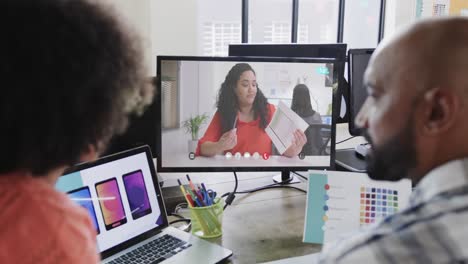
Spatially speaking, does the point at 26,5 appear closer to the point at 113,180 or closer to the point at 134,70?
the point at 134,70

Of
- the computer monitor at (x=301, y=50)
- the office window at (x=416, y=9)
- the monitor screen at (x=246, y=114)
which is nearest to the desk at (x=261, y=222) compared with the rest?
the monitor screen at (x=246, y=114)

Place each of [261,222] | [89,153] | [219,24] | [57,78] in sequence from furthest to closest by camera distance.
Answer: [219,24] → [261,222] → [89,153] → [57,78]

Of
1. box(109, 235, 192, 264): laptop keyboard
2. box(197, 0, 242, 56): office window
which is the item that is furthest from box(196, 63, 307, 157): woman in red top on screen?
box(197, 0, 242, 56): office window

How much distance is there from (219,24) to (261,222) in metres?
3.75

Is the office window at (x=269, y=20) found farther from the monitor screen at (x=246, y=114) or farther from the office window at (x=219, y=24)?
the monitor screen at (x=246, y=114)

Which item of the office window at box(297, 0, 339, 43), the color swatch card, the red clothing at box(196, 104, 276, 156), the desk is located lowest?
the desk

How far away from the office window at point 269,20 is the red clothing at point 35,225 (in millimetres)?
4677

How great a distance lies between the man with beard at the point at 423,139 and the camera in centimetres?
56

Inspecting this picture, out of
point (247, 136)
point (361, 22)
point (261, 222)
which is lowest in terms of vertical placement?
point (261, 222)

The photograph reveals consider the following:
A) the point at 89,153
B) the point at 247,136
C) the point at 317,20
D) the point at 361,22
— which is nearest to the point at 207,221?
the point at 247,136

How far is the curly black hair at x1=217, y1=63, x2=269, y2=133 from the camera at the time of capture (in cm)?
145

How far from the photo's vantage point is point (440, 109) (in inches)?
24.7

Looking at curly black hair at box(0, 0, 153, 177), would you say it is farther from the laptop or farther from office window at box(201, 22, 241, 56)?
office window at box(201, 22, 241, 56)

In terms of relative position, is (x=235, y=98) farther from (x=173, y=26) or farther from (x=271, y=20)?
(x=271, y=20)
